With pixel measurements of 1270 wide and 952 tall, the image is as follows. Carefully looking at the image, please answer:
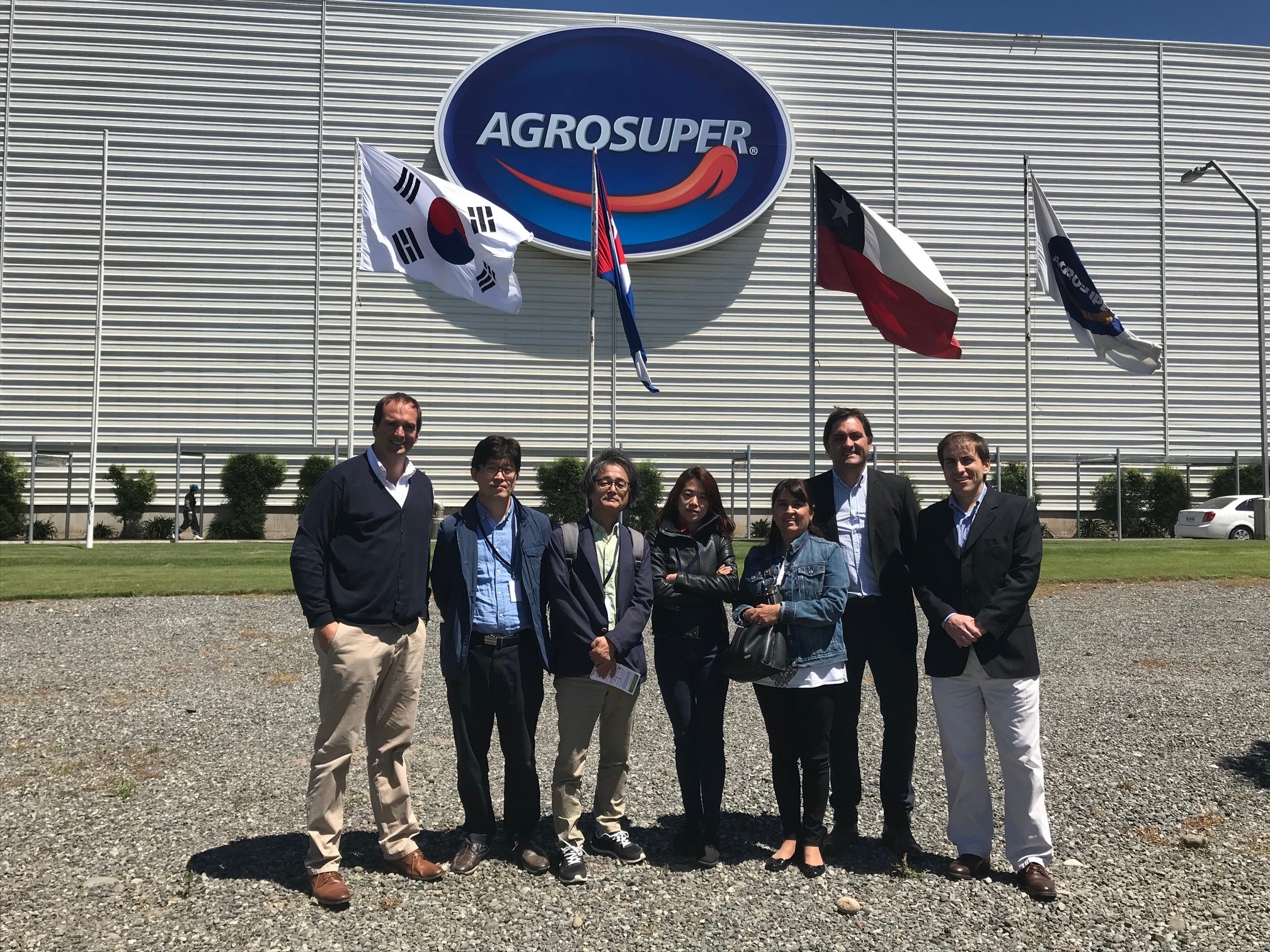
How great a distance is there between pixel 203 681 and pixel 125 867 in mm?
4176

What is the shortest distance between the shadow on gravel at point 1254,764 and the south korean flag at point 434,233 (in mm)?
9529

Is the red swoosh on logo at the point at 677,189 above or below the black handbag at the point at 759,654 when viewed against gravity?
above

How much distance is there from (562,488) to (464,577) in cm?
2084

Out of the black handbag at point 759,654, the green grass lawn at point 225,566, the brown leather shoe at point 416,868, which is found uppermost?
the black handbag at point 759,654

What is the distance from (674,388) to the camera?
1033 inches

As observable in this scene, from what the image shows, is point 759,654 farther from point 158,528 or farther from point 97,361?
point 158,528

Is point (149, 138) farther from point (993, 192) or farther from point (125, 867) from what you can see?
point (125, 867)

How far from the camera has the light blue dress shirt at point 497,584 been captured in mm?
4316

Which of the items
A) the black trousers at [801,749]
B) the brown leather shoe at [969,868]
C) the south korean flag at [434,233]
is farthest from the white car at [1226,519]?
the black trousers at [801,749]

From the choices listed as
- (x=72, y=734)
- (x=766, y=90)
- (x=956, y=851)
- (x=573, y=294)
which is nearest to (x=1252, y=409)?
(x=766, y=90)

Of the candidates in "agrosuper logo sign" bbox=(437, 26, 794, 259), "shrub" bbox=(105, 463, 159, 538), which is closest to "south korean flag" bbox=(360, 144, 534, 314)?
"agrosuper logo sign" bbox=(437, 26, 794, 259)

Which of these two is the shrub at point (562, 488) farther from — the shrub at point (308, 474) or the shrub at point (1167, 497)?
the shrub at point (1167, 497)

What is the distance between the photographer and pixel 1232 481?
27609 millimetres

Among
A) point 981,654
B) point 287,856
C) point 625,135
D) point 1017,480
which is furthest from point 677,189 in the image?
point 287,856
